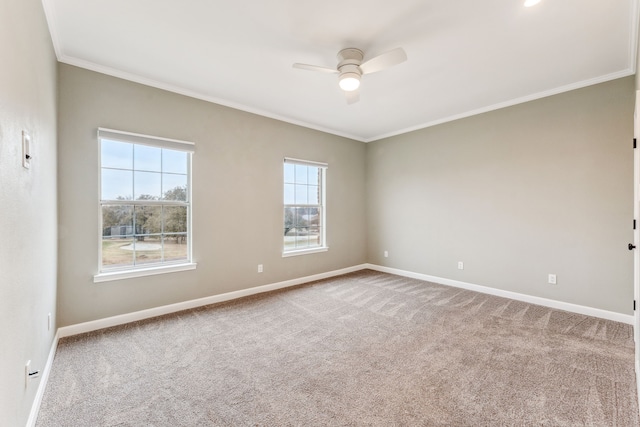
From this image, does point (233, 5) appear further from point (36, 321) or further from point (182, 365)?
point (182, 365)

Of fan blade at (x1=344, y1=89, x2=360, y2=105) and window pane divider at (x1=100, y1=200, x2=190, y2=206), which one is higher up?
fan blade at (x1=344, y1=89, x2=360, y2=105)

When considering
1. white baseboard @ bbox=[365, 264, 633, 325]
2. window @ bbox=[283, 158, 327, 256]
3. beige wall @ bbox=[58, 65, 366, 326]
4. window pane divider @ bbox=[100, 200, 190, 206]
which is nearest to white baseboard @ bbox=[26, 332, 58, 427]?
beige wall @ bbox=[58, 65, 366, 326]

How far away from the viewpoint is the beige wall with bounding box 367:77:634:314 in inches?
125

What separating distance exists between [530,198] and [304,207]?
3312 mm

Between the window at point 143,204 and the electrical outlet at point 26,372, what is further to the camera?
the window at point 143,204

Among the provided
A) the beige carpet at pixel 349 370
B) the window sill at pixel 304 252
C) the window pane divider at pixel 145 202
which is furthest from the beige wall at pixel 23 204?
the window sill at pixel 304 252

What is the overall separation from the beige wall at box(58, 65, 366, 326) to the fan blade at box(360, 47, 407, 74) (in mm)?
2162

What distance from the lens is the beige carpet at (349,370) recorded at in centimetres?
178

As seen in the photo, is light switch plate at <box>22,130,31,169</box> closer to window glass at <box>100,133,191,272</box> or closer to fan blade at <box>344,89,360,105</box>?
window glass at <box>100,133,191,272</box>

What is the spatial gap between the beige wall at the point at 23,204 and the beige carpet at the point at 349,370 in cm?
50

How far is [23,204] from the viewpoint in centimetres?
158

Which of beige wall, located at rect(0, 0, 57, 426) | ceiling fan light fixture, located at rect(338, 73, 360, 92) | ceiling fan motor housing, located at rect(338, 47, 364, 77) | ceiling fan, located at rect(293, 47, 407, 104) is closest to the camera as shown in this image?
beige wall, located at rect(0, 0, 57, 426)

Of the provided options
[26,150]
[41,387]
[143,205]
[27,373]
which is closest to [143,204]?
[143,205]

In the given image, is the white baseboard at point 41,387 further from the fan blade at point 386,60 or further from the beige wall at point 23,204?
the fan blade at point 386,60
